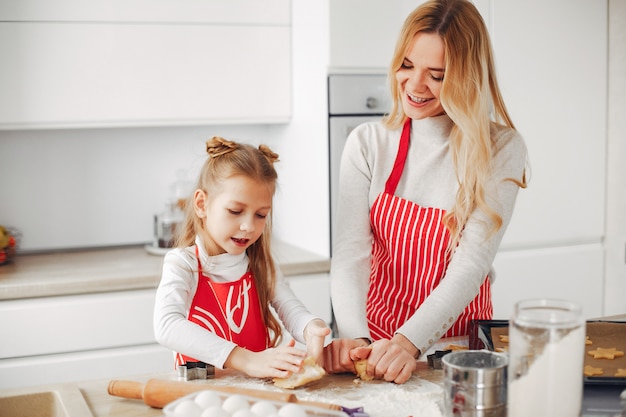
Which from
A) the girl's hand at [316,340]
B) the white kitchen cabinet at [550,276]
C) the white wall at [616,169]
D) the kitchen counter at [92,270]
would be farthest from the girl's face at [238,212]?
the white wall at [616,169]

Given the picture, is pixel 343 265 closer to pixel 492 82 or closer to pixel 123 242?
pixel 492 82

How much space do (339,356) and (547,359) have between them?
455 millimetres

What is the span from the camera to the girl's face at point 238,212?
135 cm

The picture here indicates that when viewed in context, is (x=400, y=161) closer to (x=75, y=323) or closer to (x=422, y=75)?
(x=422, y=75)

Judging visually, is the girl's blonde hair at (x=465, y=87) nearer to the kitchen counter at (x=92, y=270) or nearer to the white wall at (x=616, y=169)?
the kitchen counter at (x=92, y=270)

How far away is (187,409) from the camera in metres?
0.85

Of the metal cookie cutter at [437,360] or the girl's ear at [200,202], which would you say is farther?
the girl's ear at [200,202]

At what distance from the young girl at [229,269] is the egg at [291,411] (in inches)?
14.7

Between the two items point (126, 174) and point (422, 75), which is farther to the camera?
point (126, 174)

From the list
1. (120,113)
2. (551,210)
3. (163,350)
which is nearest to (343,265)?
(163,350)

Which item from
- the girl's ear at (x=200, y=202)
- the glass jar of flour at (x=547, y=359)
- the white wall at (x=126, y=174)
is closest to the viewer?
the glass jar of flour at (x=547, y=359)

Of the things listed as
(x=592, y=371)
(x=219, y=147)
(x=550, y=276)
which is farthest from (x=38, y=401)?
(x=550, y=276)

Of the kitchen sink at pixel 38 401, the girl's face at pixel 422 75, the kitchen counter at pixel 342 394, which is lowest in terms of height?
the kitchen sink at pixel 38 401

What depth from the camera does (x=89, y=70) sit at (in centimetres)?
244
